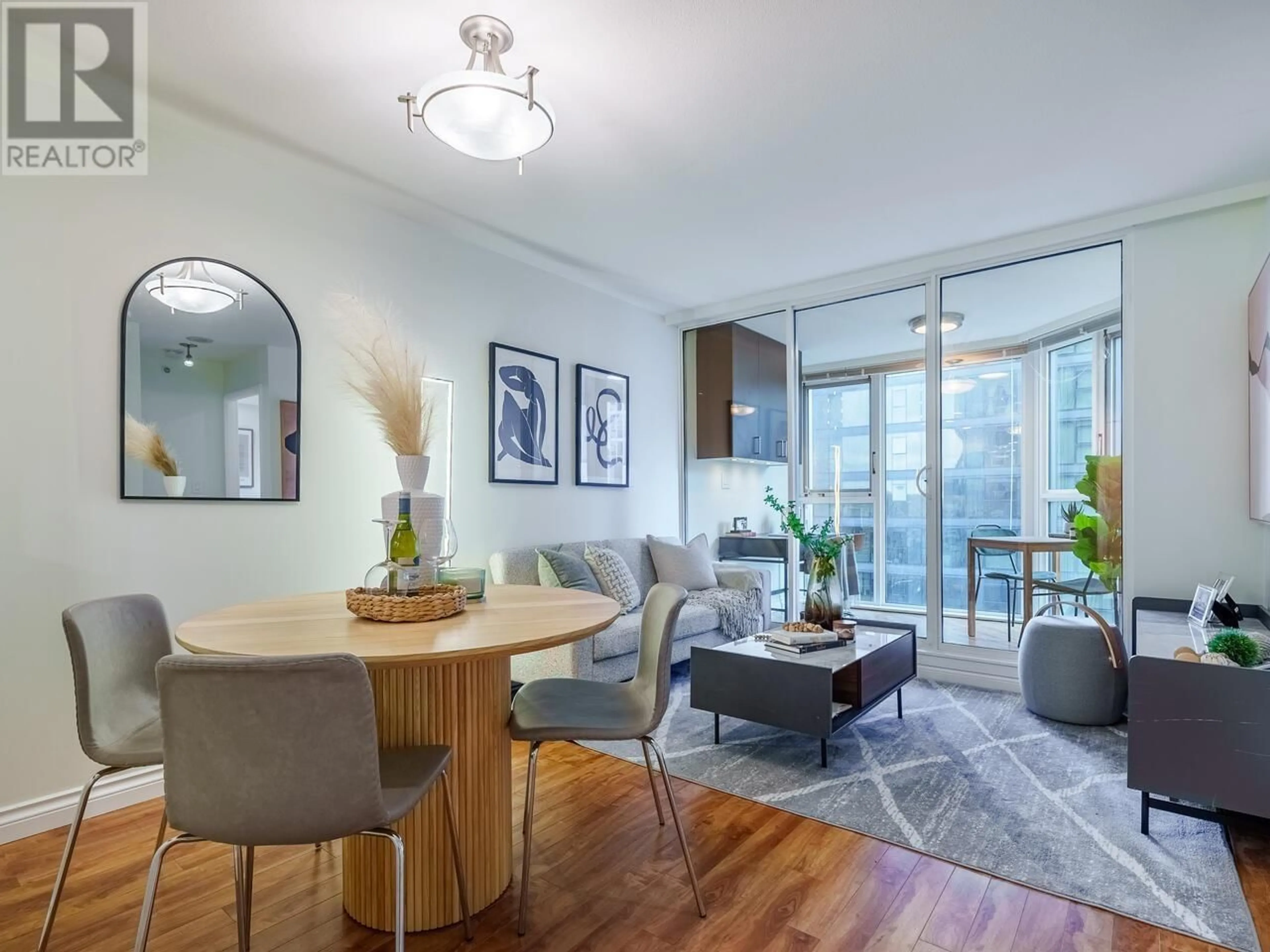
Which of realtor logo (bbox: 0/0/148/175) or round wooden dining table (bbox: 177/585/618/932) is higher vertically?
realtor logo (bbox: 0/0/148/175)

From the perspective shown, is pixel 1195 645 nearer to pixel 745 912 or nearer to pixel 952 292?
pixel 745 912

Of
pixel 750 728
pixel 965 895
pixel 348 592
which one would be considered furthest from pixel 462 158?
pixel 965 895

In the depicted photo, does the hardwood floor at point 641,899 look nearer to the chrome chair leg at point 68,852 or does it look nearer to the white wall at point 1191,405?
the chrome chair leg at point 68,852

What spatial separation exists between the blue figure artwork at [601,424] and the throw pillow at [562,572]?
97 centimetres

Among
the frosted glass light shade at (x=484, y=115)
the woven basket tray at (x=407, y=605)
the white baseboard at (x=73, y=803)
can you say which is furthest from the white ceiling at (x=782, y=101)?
the white baseboard at (x=73, y=803)

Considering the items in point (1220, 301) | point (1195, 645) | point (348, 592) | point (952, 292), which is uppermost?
point (952, 292)

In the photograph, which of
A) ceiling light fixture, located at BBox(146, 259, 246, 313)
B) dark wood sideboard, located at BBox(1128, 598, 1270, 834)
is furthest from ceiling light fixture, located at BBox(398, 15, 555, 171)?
dark wood sideboard, located at BBox(1128, 598, 1270, 834)

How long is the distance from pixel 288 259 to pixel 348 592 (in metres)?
1.71

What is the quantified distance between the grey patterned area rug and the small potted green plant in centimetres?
101

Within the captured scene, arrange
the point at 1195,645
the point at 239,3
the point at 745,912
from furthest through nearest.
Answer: the point at 1195,645 → the point at 239,3 → the point at 745,912

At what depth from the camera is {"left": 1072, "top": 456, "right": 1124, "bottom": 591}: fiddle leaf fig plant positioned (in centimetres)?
342

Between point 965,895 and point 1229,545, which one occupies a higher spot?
point 1229,545

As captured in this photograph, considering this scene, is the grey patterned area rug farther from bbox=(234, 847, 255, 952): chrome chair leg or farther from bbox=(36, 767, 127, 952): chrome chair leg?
bbox=(36, 767, 127, 952): chrome chair leg

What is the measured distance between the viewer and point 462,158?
2713mm
